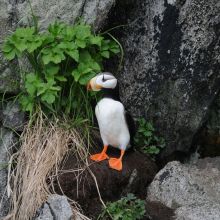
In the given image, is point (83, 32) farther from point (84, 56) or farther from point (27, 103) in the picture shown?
point (27, 103)

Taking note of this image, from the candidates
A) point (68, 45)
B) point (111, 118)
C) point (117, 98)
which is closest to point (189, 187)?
point (111, 118)

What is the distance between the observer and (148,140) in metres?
3.57

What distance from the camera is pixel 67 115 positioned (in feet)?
11.2

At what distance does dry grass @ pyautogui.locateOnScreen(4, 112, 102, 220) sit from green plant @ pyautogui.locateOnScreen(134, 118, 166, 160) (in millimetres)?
649

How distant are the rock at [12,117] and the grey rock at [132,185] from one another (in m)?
1.30

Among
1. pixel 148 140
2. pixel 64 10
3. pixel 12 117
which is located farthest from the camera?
pixel 148 140

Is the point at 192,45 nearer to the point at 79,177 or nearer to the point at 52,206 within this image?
the point at 79,177

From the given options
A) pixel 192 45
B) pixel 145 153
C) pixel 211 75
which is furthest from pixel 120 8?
pixel 145 153

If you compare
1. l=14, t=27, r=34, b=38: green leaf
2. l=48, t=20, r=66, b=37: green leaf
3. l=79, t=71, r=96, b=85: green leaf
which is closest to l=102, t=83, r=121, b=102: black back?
l=79, t=71, r=96, b=85: green leaf

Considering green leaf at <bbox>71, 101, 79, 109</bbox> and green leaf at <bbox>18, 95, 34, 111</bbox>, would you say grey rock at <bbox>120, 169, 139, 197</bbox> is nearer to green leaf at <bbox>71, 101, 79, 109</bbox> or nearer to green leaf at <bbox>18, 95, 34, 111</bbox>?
green leaf at <bbox>71, 101, 79, 109</bbox>

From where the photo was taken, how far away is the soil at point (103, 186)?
2918 millimetres

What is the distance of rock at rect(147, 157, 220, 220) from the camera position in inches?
117

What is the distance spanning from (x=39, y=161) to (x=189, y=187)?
1.53m

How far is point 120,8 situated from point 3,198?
2.32 meters
